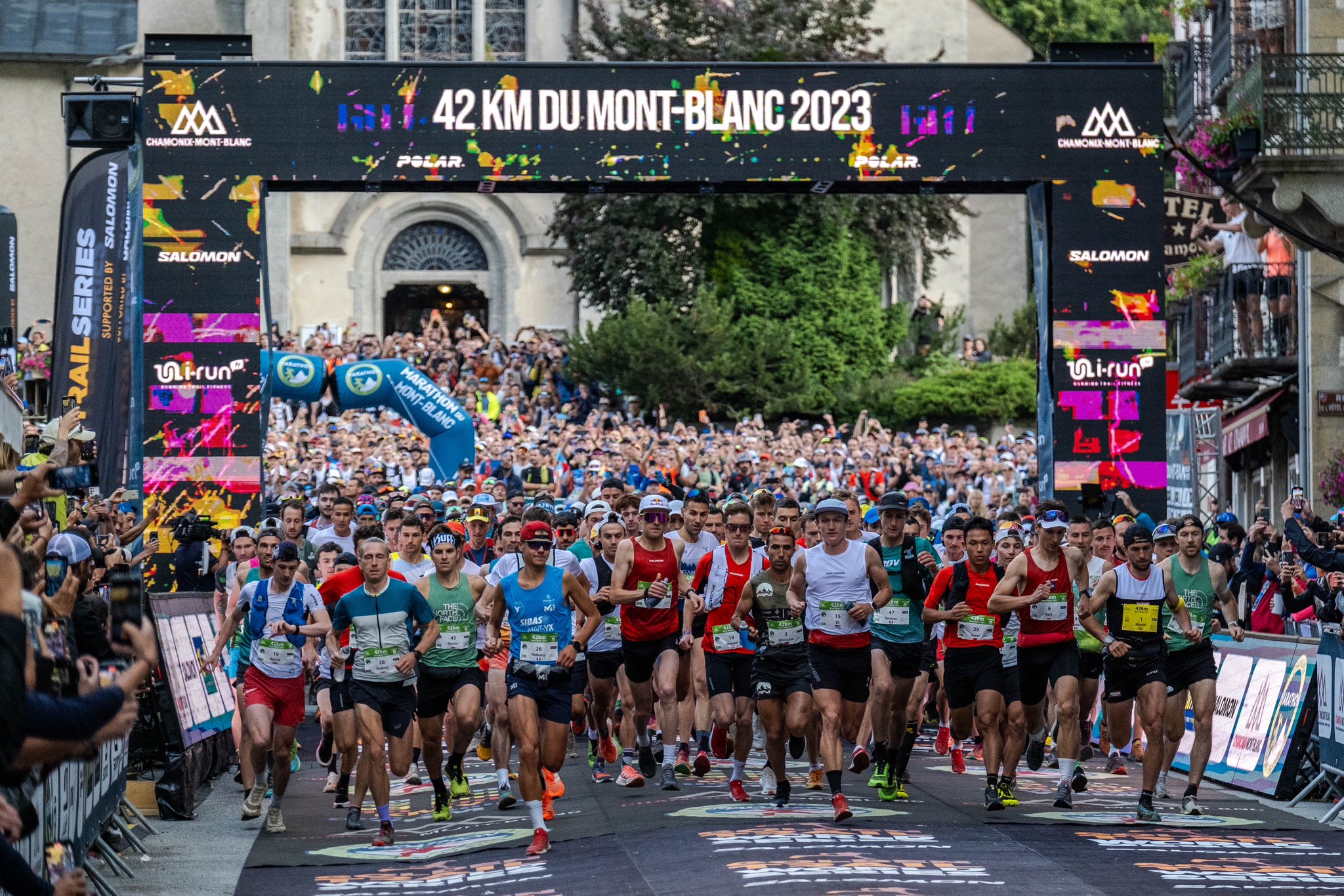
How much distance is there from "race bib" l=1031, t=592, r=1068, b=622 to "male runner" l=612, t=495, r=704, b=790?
243 centimetres

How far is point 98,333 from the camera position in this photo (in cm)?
2036

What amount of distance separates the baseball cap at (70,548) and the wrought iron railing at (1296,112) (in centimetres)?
1487

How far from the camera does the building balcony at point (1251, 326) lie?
1042 inches

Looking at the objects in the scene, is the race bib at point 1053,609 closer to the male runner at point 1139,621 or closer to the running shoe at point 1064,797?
the male runner at point 1139,621

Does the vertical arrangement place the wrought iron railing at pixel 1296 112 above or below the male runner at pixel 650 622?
above

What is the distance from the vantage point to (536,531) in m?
12.5

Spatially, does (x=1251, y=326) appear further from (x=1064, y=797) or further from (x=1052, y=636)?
(x=1064, y=797)

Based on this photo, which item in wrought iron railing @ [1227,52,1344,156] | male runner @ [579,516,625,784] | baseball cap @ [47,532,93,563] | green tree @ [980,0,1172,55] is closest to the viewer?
baseball cap @ [47,532,93,563]

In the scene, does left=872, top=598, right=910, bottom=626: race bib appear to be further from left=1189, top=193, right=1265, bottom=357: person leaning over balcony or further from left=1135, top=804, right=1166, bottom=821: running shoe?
left=1189, top=193, right=1265, bottom=357: person leaning over balcony

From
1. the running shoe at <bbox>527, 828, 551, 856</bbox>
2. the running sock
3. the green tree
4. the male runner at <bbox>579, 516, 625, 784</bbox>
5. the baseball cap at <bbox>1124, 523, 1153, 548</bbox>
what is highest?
the green tree

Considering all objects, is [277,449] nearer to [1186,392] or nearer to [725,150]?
[725,150]

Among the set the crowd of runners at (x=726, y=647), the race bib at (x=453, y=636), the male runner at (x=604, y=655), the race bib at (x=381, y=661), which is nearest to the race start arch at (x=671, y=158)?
the crowd of runners at (x=726, y=647)

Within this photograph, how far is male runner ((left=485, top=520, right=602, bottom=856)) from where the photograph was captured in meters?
12.0

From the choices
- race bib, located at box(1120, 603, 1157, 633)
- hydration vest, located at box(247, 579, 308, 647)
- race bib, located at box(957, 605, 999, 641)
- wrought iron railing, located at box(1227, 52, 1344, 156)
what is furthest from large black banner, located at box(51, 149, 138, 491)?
wrought iron railing, located at box(1227, 52, 1344, 156)
